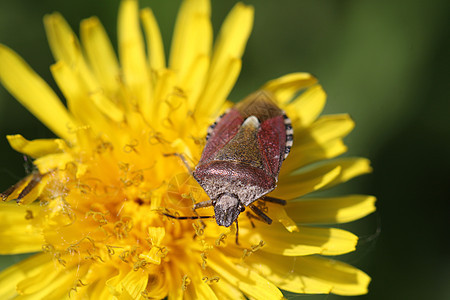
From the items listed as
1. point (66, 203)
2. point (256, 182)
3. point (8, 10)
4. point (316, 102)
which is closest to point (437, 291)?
point (316, 102)

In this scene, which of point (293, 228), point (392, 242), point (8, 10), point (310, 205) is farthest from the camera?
A: point (8, 10)

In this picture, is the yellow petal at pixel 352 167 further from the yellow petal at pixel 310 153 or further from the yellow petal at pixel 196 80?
the yellow petal at pixel 196 80

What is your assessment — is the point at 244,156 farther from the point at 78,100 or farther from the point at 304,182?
the point at 78,100

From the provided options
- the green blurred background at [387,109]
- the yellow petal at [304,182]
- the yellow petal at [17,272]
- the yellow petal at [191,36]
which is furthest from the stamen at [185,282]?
the yellow petal at [191,36]

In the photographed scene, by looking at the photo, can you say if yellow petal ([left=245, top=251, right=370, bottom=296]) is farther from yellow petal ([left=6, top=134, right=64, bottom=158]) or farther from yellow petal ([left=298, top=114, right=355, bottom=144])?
yellow petal ([left=6, top=134, right=64, bottom=158])

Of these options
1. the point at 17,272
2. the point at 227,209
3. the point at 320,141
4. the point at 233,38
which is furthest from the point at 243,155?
the point at 17,272

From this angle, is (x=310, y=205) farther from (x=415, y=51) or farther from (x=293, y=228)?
(x=415, y=51)
